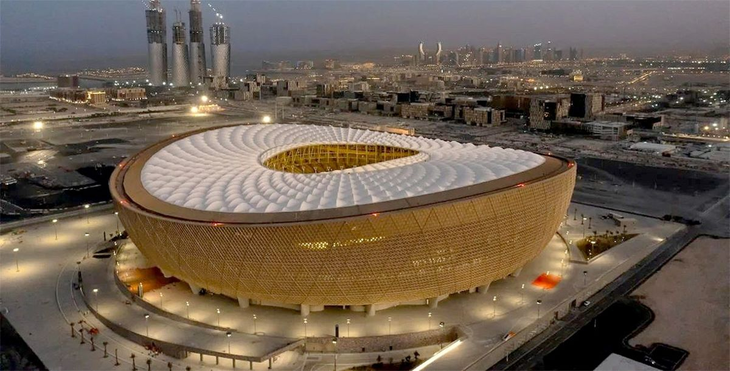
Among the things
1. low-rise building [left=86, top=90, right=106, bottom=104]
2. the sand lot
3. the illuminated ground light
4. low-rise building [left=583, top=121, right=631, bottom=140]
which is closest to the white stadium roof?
the illuminated ground light

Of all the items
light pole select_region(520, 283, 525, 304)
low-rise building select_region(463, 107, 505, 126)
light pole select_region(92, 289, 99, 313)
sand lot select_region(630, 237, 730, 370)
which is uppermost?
low-rise building select_region(463, 107, 505, 126)

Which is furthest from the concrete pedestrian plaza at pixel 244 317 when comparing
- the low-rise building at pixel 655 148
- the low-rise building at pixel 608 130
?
the low-rise building at pixel 608 130

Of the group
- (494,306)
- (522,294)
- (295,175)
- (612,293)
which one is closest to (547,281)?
(522,294)

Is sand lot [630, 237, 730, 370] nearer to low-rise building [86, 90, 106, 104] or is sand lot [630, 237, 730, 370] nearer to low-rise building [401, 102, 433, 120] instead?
low-rise building [401, 102, 433, 120]

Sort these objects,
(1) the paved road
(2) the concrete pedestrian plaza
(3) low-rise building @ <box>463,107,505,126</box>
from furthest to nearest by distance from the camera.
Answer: (3) low-rise building @ <box>463,107,505,126</box>, (1) the paved road, (2) the concrete pedestrian plaza

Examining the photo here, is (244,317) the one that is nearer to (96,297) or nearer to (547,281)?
(96,297)

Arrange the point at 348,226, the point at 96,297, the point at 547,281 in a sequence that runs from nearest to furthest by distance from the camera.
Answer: the point at 348,226 → the point at 96,297 → the point at 547,281

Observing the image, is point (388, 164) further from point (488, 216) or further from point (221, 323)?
point (221, 323)
